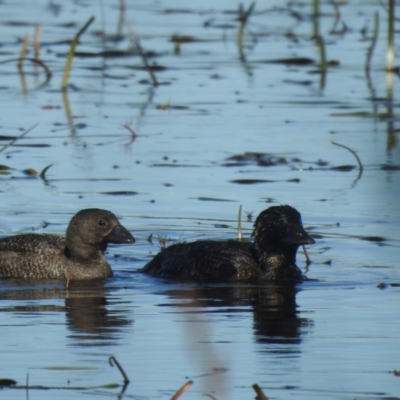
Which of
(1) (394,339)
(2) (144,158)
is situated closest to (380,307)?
(1) (394,339)

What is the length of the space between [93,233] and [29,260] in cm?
59

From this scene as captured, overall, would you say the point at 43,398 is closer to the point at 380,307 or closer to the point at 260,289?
the point at 380,307

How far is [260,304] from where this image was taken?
10.5 m

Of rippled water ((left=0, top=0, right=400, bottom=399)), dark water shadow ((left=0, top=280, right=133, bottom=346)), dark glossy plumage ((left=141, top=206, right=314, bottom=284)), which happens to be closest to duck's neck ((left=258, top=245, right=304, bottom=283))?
dark glossy plumage ((left=141, top=206, right=314, bottom=284))

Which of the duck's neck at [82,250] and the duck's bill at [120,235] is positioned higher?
the duck's bill at [120,235]

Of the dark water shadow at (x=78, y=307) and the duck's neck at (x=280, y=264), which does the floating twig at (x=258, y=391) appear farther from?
the duck's neck at (x=280, y=264)

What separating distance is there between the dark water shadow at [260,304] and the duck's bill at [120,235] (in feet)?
3.05

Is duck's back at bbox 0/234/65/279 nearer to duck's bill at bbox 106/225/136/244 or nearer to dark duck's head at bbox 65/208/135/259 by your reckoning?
dark duck's head at bbox 65/208/135/259

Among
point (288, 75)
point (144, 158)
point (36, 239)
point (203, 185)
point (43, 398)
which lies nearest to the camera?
point (43, 398)

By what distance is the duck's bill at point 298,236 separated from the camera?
11.4 meters

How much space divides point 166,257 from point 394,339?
3235 millimetres

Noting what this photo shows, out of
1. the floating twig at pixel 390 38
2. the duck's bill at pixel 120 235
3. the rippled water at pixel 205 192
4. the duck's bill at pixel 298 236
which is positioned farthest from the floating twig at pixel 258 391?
the floating twig at pixel 390 38

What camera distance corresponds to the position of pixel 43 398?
740 centimetres

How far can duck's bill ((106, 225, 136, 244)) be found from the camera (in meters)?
11.8
